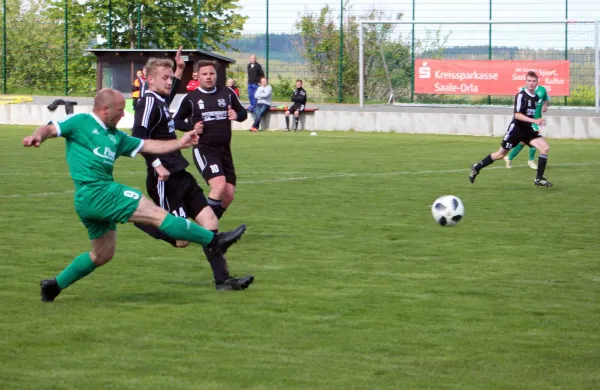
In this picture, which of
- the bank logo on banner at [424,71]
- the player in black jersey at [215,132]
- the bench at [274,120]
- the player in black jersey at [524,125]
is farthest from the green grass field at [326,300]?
the bank logo on banner at [424,71]

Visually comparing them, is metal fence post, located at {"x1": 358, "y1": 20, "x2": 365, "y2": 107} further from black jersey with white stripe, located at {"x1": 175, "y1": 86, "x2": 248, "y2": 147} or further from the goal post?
black jersey with white stripe, located at {"x1": 175, "y1": 86, "x2": 248, "y2": 147}

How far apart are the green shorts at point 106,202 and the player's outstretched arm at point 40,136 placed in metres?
0.48

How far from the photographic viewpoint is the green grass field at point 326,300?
6.40 m

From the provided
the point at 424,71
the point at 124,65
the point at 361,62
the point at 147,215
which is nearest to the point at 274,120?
the point at 361,62

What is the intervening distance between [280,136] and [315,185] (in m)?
13.4

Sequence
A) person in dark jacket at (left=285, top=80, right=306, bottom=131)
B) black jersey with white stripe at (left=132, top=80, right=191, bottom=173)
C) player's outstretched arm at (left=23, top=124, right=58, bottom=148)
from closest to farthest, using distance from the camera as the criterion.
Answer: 1. player's outstretched arm at (left=23, top=124, right=58, bottom=148)
2. black jersey with white stripe at (left=132, top=80, right=191, bottom=173)
3. person in dark jacket at (left=285, top=80, right=306, bottom=131)

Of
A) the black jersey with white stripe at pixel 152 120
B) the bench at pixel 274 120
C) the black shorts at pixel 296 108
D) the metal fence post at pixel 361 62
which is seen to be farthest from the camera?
the metal fence post at pixel 361 62

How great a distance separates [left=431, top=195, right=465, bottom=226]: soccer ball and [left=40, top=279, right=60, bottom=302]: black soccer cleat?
18.1 ft

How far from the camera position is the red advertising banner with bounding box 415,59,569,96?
32.8m

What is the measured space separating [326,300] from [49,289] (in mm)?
2105

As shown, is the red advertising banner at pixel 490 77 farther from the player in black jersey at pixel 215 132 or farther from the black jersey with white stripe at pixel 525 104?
the player in black jersey at pixel 215 132

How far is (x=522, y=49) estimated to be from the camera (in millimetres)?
33969

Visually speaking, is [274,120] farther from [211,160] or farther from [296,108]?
[211,160]

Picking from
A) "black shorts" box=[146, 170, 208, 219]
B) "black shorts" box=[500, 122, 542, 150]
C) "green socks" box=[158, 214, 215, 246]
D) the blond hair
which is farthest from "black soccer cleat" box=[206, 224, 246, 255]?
"black shorts" box=[500, 122, 542, 150]
